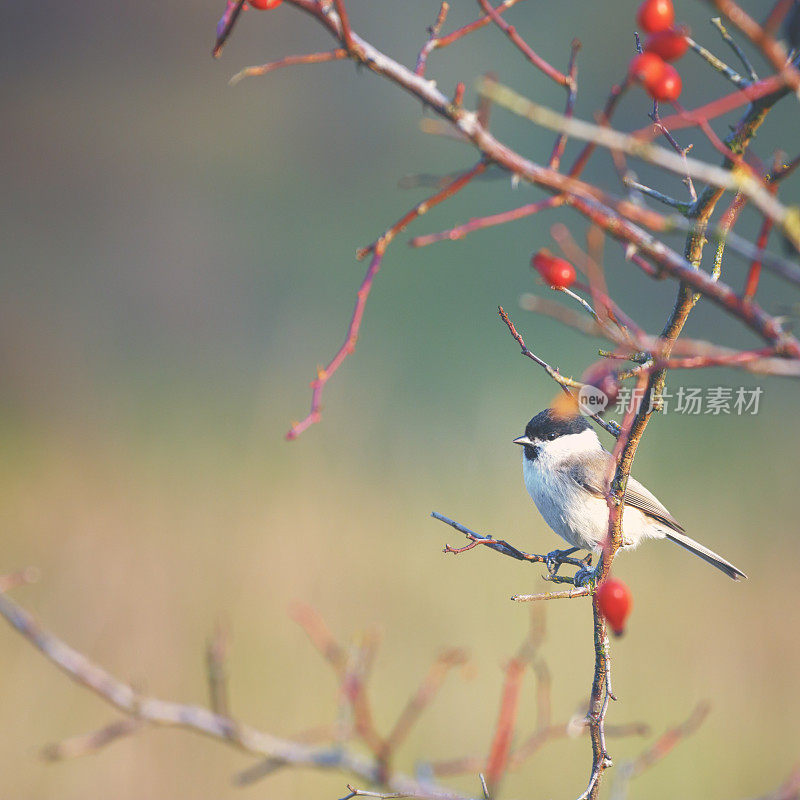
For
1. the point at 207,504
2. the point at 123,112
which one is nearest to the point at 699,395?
the point at 207,504

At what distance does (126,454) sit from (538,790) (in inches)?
101

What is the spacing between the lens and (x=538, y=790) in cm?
345

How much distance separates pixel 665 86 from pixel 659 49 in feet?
0.14

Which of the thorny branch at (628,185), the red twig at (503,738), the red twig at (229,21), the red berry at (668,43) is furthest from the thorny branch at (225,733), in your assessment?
the red berry at (668,43)

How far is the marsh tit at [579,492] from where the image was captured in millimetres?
2588

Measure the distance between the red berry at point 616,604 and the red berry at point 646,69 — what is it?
0.58m

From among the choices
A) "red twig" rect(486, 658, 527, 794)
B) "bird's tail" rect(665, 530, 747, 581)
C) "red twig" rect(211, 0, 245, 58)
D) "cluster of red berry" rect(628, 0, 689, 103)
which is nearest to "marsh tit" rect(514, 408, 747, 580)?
"bird's tail" rect(665, 530, 747, 581)

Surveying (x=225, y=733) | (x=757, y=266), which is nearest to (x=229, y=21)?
(x=757, y=266)

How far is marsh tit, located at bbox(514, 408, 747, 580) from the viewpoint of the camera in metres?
2.59

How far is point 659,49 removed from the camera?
3.08 ft

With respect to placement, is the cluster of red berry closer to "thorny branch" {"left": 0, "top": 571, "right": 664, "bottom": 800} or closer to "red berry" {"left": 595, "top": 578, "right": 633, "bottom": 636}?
"red berry" {"left": 595, "top": 578, "right": 633, "bottom": 636}

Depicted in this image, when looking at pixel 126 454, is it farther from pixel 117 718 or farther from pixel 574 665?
pixel 574 665

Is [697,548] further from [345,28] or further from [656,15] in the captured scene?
[345,28]

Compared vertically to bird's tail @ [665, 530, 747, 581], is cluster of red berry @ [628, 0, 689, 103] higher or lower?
higher
